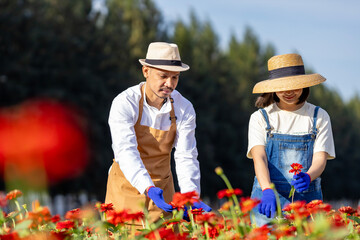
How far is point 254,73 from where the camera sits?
37.7 metres

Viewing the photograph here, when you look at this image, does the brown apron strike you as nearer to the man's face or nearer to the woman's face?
the man's face

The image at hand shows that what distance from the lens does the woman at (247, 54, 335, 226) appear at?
353cm

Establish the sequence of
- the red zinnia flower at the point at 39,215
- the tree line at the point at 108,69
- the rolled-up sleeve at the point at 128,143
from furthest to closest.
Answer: the tree line at the point at 108,69
the rolled-up sleeve at the point at 128,143
the red zinnia flower at the point at 39,215

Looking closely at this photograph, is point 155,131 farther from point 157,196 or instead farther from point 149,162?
point 157,196

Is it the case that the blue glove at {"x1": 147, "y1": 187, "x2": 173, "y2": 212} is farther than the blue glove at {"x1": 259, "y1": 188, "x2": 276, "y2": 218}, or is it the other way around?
the blue glove at {"x1": 259, "y1": 188, "x2": 276, "y2": 218}

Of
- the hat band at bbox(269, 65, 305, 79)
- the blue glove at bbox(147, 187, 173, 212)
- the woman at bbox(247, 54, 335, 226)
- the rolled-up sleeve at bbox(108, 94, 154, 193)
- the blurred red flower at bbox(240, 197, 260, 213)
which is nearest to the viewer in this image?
the blurred red flower at bbox(240, 197, 260, 213)

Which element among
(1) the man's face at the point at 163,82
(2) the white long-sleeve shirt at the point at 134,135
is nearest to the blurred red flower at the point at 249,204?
(2) the white long-sleeve shirt at the point at 134,135

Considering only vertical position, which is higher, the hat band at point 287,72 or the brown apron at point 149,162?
the hat band at point 287,72

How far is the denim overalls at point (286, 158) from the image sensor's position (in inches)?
140

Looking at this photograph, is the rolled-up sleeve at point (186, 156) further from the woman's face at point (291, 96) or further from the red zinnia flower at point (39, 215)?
the red zinnia flower at point (39, 215)

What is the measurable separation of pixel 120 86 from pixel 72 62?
8.05 feet

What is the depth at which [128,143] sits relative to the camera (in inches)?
128

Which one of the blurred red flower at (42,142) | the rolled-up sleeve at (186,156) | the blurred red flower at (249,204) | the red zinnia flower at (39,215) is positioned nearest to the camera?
the blurred red flower at (249,204)

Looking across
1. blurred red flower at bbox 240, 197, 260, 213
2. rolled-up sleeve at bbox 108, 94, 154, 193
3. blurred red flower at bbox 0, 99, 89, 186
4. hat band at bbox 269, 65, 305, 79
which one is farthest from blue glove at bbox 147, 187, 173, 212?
blurred red flower at bbox 0, 99, 89, 186
